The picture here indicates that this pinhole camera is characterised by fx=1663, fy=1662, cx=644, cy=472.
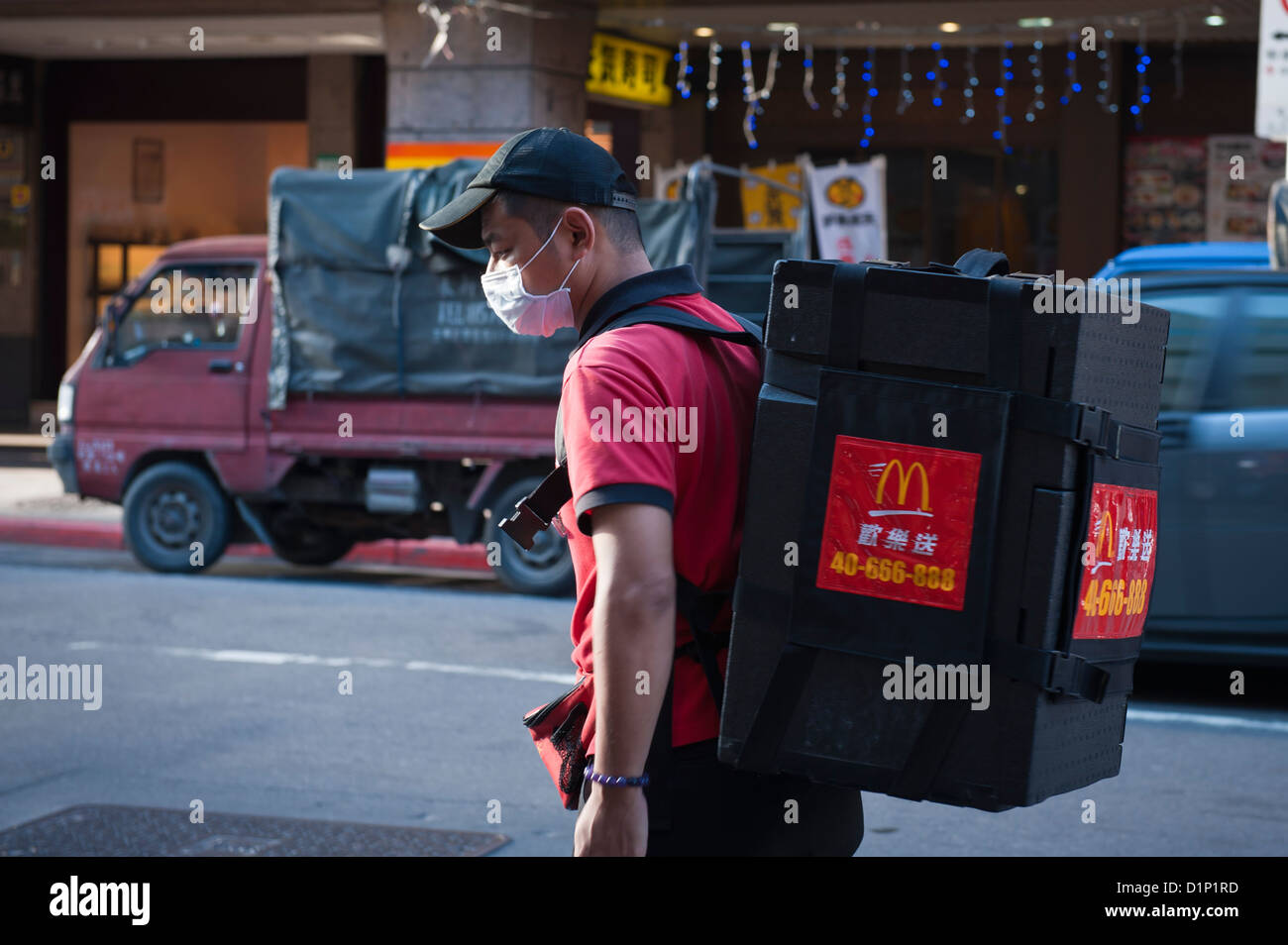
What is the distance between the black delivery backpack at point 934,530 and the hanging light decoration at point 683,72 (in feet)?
53.1

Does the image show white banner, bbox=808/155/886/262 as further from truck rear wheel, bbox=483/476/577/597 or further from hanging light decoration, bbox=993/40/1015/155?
truck rear wheel, bbox=483/476/577/597

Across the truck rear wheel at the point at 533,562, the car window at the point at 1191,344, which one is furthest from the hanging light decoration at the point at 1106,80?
the car window at the point at 1191,344

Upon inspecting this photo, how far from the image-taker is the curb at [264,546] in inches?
500

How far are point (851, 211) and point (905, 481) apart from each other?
13.1 m

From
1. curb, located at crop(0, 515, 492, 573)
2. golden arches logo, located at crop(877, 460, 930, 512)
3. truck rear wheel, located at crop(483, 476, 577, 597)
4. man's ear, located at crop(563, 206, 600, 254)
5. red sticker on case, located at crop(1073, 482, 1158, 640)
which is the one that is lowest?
curb, located at crop(0, 515, 492, 573)

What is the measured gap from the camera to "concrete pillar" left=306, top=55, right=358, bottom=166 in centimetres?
2108

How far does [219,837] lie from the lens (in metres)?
5.31

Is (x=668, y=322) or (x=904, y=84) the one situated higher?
(x=904, y=84)
